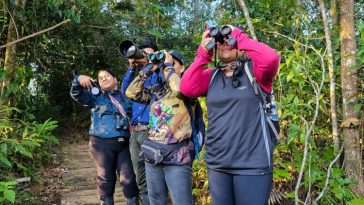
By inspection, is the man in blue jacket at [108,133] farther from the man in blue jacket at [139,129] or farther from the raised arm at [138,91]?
the raised arm at [138,91]

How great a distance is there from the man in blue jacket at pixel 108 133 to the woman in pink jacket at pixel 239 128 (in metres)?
1.32

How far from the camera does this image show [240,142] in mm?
2012

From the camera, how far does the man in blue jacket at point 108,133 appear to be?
3.28 metres

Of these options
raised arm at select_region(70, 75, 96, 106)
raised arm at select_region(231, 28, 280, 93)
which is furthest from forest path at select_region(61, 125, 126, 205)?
raised arm at select_region(231, 28, 280, 93)

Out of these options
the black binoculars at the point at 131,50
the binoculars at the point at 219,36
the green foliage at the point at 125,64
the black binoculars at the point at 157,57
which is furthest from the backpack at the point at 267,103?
the black binoculars at the point at 131,50

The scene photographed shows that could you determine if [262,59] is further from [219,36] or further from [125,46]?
[125,46]

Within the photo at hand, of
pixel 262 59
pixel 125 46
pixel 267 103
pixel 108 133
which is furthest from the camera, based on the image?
pixel 108 133

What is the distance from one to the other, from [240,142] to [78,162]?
4.40 meters

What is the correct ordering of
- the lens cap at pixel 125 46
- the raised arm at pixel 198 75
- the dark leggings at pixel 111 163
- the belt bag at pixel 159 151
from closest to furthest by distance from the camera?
1. the raised arm at pixel 198 75
2. the belt bag at pixel 159 151
3. the lens cap at pixel 125 46
4. the dark leggings at pixel 111 163

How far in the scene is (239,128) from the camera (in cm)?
202

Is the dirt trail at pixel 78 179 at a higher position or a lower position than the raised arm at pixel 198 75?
lower

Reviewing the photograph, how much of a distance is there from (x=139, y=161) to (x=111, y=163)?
33cm

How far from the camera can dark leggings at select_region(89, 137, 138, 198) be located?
328 cm

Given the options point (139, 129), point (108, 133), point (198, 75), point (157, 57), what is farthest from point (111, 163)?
point (198, 75)
